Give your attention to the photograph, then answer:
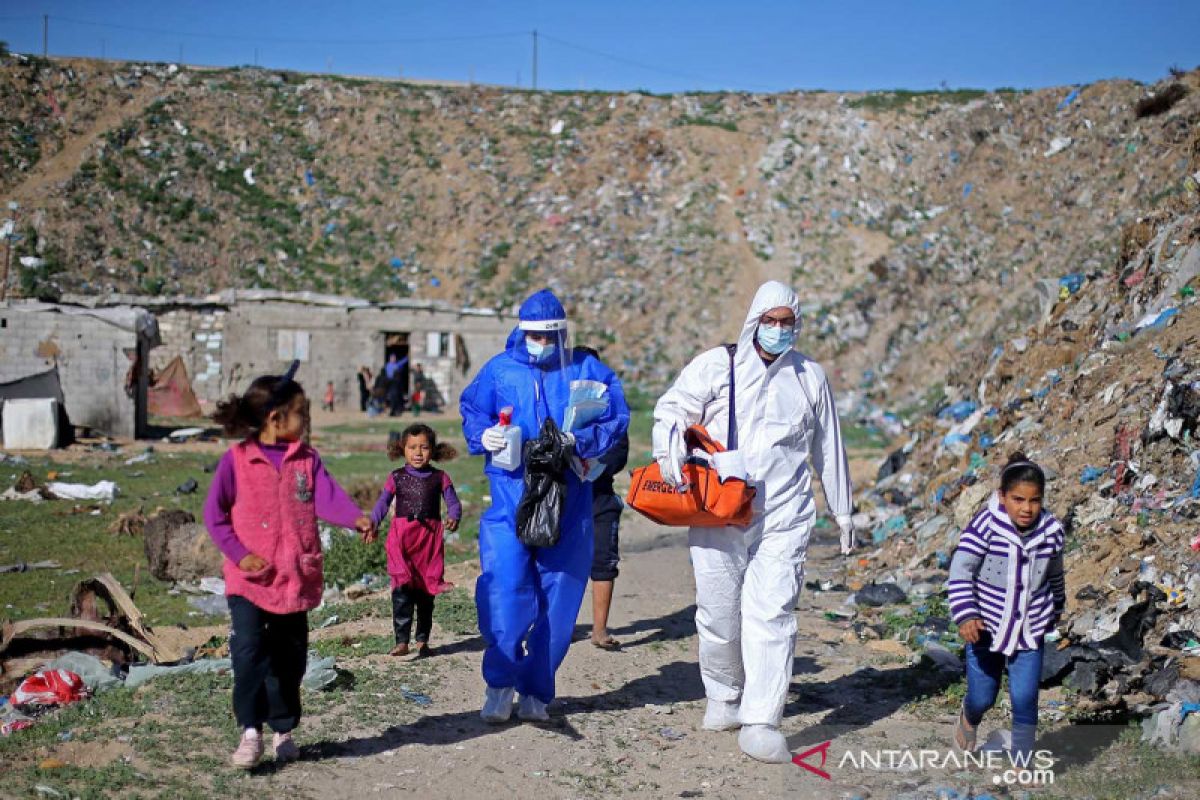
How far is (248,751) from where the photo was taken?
4.59 metres

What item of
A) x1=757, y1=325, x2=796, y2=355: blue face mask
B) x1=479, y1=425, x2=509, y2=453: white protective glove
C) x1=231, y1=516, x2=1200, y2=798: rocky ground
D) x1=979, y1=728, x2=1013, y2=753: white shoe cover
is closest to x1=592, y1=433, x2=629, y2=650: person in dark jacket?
x1=231, y1=516, x2=1200, y2=798: rocky ground

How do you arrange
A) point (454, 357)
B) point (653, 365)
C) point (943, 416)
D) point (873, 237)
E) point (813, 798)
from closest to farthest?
point (813, 798) < point (943, 416) < point (454, 357) < point (653, 365) < point (873, 237)

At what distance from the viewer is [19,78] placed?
40.9 metres

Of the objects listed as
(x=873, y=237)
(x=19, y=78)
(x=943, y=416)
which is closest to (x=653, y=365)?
(x=873, y=237)

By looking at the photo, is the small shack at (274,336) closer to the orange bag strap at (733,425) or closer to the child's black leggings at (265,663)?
the orange bag strap at (733,425)

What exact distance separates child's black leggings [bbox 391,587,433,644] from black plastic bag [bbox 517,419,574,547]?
1.46 m

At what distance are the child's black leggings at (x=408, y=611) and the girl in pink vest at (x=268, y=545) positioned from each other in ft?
6.25

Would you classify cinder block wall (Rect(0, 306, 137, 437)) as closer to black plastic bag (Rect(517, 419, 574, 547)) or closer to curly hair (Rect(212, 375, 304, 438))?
black plastic bag (Rect(517, 419, 574, 547))

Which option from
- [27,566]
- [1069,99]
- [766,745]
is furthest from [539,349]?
[1069,99]

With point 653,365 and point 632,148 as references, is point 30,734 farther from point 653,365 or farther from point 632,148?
point 632,148

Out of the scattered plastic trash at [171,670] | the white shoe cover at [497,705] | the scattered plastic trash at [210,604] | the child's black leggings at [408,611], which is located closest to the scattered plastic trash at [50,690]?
the scattered plastic trash at [171,670]

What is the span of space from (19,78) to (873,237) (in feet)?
95.6

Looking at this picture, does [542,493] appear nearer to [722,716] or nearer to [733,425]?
[733,425]

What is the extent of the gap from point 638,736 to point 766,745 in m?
0.69
